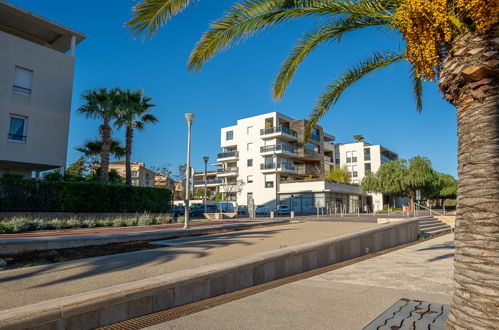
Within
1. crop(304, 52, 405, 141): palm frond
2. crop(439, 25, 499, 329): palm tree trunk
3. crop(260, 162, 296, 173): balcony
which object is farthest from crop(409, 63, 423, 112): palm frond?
crop(260, 162, 296, 173): balcony

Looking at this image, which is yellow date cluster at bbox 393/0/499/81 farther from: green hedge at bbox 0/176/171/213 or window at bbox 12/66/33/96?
window at bbox 12/66/33/96

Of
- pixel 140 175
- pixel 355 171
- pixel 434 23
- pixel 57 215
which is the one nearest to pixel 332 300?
pixel 434 23

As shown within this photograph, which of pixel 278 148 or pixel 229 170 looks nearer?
pixel 278 148

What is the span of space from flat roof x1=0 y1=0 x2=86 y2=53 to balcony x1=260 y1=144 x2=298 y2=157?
30902 mm

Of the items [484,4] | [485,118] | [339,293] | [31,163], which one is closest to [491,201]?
[485,118]

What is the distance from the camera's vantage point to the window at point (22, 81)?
20.0m

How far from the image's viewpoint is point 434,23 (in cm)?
343

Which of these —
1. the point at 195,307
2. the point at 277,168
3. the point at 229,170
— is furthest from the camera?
the point at 229,170

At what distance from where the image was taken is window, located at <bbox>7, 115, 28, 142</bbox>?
771 inches

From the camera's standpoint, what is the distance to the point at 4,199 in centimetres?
1655

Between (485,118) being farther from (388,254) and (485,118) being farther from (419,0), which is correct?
(388,254)

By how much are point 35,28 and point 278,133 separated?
33.5 metres

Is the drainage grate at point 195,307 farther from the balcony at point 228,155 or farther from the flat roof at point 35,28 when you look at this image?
the balcony at point 228,155

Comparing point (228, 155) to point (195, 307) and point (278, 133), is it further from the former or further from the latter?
point (195, 307)
